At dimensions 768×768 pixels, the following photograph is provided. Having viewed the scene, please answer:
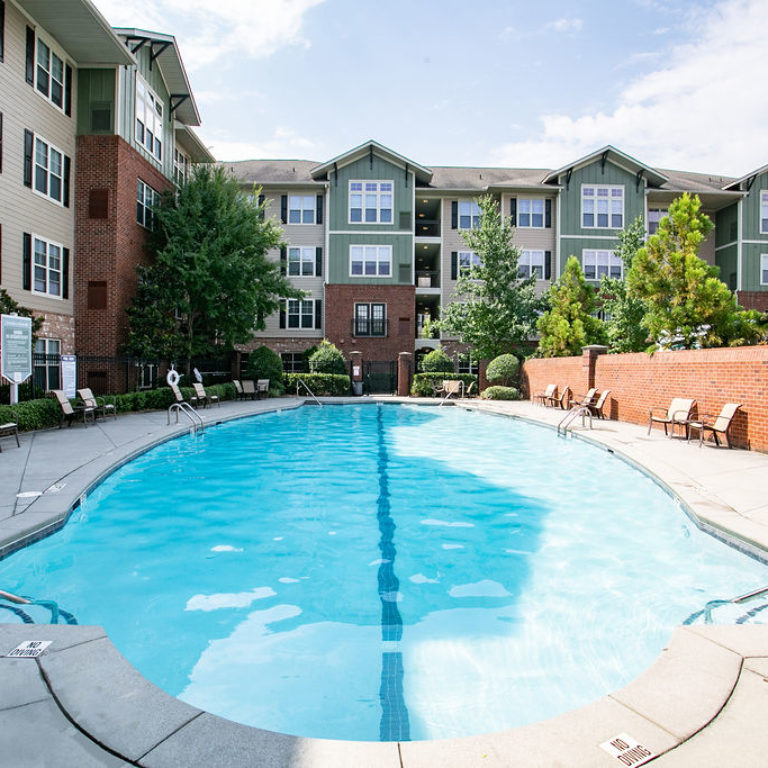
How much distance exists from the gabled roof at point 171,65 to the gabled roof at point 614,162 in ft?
62.9

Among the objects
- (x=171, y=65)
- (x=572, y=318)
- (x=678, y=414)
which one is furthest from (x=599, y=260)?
(x=171, y=65)

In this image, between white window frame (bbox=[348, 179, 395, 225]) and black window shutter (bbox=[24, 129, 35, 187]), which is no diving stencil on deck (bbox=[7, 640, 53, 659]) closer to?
black window shutter (bbox=[24, 129, 35, 187])

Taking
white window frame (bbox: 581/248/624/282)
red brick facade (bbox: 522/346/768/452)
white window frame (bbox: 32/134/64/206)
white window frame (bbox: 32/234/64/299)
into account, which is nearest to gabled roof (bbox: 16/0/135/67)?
white window frame (bbox: 32/134/64/206)

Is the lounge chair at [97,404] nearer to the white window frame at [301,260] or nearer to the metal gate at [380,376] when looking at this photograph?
the metal gate at [380,376]

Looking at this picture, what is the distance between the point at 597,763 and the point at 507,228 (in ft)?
90.2

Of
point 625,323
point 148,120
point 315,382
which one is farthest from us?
point 315,382

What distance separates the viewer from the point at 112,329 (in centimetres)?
1859

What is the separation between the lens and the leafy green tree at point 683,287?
1422 centimetres

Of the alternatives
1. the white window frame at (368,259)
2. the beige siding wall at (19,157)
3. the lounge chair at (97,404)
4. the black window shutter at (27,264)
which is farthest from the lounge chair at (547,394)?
the black window shutter at (27,264)

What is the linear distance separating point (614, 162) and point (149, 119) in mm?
24545

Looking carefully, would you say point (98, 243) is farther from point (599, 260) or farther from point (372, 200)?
point (599, 260)

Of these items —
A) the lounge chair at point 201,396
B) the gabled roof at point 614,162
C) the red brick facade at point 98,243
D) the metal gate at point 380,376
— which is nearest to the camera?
the red brick facade at point 98,243

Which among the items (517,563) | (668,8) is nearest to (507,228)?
(668,8)

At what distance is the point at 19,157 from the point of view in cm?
1588
